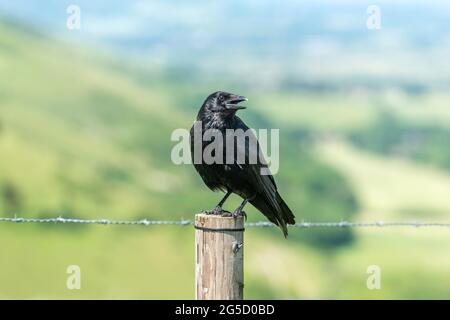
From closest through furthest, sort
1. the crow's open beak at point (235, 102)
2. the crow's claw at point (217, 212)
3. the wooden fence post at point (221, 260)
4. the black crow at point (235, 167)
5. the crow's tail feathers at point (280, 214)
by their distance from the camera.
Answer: the wooden fence post at point (221, 260) < the crow's claw at point (217, 212) < the crow's tail feathers at point (280, 214) < the black crow at point (235, 167) < the crow's open beak at point (235, 102)

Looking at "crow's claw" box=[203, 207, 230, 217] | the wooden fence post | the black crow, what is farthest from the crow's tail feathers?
the wooden fence post

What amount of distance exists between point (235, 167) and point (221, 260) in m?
1.94

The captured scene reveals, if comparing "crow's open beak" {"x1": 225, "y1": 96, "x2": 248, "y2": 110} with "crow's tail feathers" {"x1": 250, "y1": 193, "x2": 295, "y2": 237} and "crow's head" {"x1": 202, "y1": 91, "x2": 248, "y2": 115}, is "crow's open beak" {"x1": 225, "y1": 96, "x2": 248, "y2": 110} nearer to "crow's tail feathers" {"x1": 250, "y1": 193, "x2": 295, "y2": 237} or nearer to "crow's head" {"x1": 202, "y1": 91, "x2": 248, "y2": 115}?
"crow's head" {"x1": 202, "y1": 91, "x2": 248, "y2": 115}

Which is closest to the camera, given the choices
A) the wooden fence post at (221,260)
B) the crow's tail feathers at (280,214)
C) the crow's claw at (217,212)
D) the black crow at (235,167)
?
the wooden fence post at (221,260)

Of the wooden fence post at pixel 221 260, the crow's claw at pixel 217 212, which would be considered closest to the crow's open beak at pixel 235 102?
the crow's claw at pixel 217 212

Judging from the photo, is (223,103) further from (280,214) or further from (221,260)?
(221,260)

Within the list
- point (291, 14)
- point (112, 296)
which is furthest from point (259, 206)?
point (291, 14)

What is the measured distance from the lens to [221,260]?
5.36m

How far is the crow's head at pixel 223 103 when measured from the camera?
7413 mm

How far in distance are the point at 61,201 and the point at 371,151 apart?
47.4 m

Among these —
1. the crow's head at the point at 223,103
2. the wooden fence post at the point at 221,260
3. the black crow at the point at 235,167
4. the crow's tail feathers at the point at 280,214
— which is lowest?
the wooden fence post at the point at 221,260

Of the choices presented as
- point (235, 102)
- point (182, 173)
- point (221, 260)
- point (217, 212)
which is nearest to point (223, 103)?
point (235, 102)

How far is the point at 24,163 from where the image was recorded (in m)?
49.6

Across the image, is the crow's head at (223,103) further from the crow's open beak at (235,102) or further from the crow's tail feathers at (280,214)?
the crow's tail feathers at (280,214)
